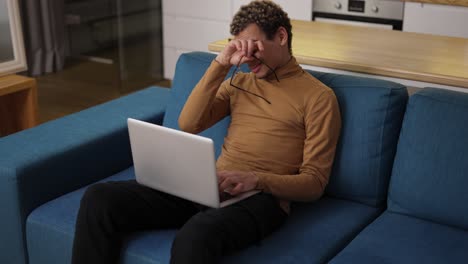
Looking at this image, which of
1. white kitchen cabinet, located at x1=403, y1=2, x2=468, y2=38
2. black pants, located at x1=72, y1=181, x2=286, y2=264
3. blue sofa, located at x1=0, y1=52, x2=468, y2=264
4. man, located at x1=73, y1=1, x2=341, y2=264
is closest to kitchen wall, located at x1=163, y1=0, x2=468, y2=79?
white kitchen cabinet, located at x1=403, y1=2, x2=468, y2=38

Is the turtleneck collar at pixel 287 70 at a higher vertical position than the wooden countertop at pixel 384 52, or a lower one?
higher

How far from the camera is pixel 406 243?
6.74ft

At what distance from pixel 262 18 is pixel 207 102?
1.07 ft

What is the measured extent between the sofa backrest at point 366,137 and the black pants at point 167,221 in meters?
0.30

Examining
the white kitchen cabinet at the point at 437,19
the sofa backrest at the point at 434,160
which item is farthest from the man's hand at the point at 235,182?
the white kitchen cabinet at the point at 437,19

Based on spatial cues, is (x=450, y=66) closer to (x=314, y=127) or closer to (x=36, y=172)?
(x=314, y=127)

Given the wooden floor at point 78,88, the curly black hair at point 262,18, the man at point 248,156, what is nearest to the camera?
the man at point 248,156

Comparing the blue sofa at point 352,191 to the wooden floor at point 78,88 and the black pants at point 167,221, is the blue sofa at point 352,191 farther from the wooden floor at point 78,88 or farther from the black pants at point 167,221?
the wooden floor at point 78,88

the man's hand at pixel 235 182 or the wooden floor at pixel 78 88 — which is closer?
the man's hand at pixel 235 182

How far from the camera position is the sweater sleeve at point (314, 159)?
6.97 feet

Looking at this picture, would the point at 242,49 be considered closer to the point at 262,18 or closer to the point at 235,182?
the point at 262,18

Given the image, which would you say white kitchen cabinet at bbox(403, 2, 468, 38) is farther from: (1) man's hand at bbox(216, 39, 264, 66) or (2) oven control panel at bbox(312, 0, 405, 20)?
(1) man's hand at bbox(216, 39, 264, 66)

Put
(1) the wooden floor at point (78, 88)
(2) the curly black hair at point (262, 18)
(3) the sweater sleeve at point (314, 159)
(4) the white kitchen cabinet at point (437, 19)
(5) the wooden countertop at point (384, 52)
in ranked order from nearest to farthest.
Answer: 1. (3) the sweater sleeve at point (314, 159)
2. (2) the curly black hair at point (262, 18)
3. (5) the wooden countertop at point (384, 52)
4. (4) the white kitchen cabinet at point (437, 19)
5. (1) the wooden floor at point (78, 88)

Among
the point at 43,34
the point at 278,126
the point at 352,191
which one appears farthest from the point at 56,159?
the point at 43,34
